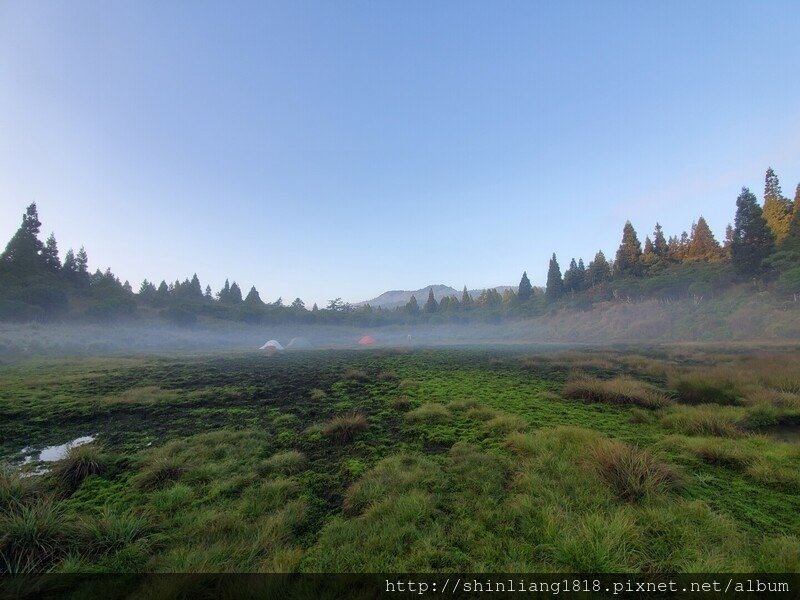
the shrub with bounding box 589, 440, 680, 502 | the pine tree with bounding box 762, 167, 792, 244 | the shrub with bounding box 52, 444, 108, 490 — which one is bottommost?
the shrub with bounding box 589, 440, 680, 502

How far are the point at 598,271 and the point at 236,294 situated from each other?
319 feet

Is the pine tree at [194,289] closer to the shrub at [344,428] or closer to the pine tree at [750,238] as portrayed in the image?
the shrub at [344,428]

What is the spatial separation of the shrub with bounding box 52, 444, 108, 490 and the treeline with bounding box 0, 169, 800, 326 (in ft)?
186

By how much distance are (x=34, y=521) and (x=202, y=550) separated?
6.51 ft

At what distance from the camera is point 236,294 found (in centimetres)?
9194

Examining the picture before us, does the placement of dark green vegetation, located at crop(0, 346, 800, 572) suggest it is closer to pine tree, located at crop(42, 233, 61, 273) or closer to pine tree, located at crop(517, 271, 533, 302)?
pine tree, located at crop(42, 233, 61, 273)

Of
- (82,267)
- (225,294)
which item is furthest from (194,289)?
(82,267)

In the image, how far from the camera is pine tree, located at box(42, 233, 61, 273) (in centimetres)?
5553

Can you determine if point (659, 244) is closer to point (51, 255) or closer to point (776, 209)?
point (776, 209)

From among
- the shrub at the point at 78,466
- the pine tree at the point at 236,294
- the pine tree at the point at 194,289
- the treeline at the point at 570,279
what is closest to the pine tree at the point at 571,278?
the treeline at the point at 570,279

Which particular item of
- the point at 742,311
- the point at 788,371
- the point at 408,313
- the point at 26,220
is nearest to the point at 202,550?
the point at 788,371

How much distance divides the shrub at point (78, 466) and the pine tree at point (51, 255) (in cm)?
7703

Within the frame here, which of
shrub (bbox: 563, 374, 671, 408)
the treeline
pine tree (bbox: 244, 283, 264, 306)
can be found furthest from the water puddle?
pine tree (bbox: 244, 283, 264, 306)

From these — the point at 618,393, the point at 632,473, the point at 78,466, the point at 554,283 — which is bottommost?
the point at 618,393
